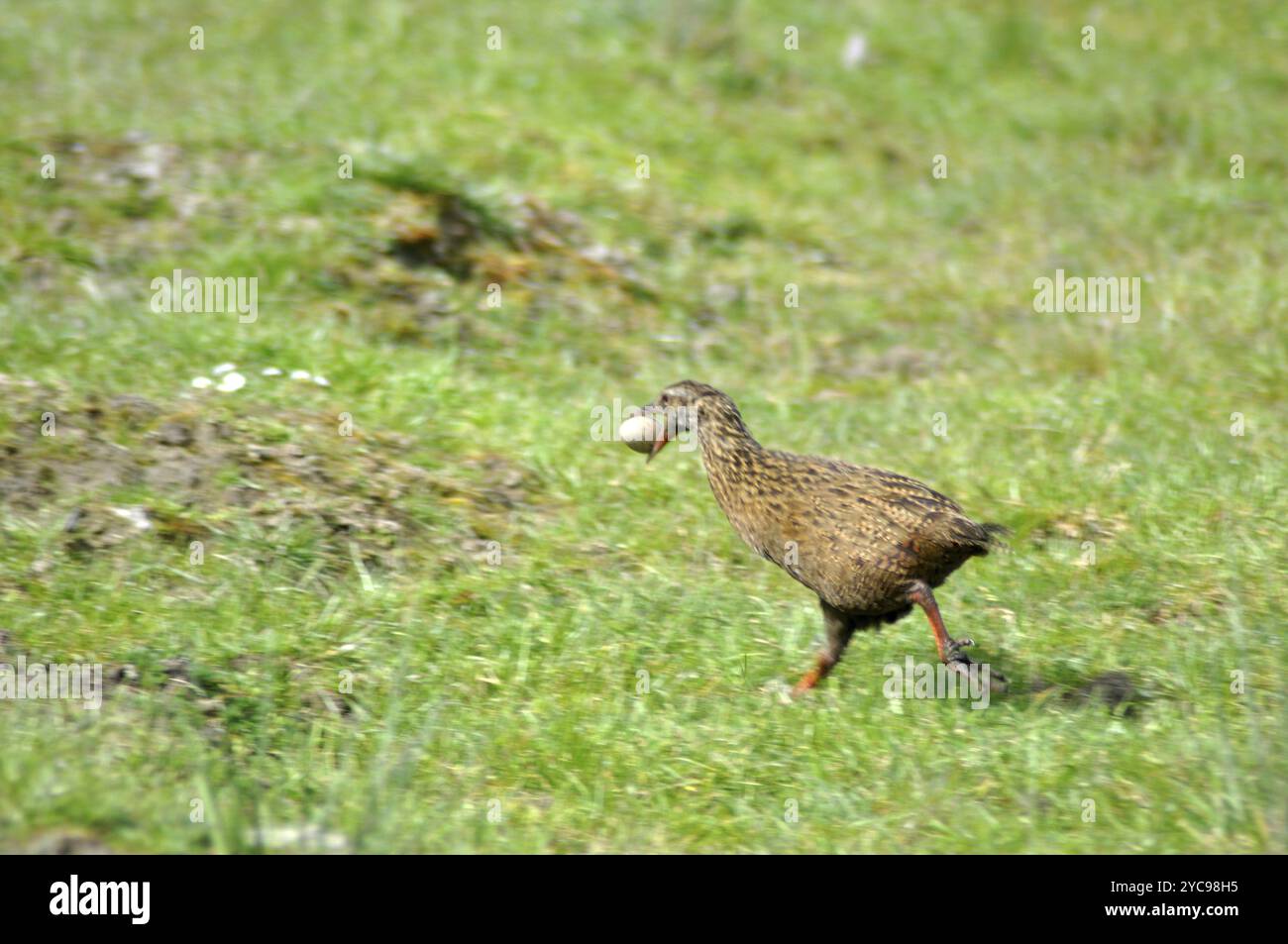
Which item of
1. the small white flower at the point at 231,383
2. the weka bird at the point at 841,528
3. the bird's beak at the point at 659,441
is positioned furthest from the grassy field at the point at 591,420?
the bird's beak at the point at 659,441

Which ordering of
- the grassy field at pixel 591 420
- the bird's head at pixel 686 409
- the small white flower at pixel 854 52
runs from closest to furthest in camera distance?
1. the grassy field at pixel 591 420
2. the bird's head at pixel 686 409
3. the small white flower at pixel 854 52

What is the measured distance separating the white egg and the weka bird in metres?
0.20

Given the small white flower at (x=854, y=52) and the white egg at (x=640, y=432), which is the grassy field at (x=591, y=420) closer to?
the small white flower at (x=854, y=52)

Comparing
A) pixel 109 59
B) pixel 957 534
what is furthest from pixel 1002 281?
pixel 109 59

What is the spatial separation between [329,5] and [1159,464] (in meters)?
8.43

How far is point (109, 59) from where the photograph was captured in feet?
37.1

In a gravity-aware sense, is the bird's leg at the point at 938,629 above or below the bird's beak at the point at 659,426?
below

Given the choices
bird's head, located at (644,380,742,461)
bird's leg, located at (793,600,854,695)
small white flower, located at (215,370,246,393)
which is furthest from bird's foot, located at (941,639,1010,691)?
small white flower, located at (215,370,246,393)

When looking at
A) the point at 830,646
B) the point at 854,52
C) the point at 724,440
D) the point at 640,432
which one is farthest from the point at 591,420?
the point at 854,52

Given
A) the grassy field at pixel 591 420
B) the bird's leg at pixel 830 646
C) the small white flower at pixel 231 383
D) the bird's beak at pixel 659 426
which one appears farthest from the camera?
the small white flower at pixel 231 383

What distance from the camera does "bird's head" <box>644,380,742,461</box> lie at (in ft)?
18.3

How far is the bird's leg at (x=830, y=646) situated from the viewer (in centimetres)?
541

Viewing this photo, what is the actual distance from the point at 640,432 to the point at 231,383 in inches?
100.0

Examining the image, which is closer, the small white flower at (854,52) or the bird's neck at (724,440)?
the bird's neck at (724,440)
